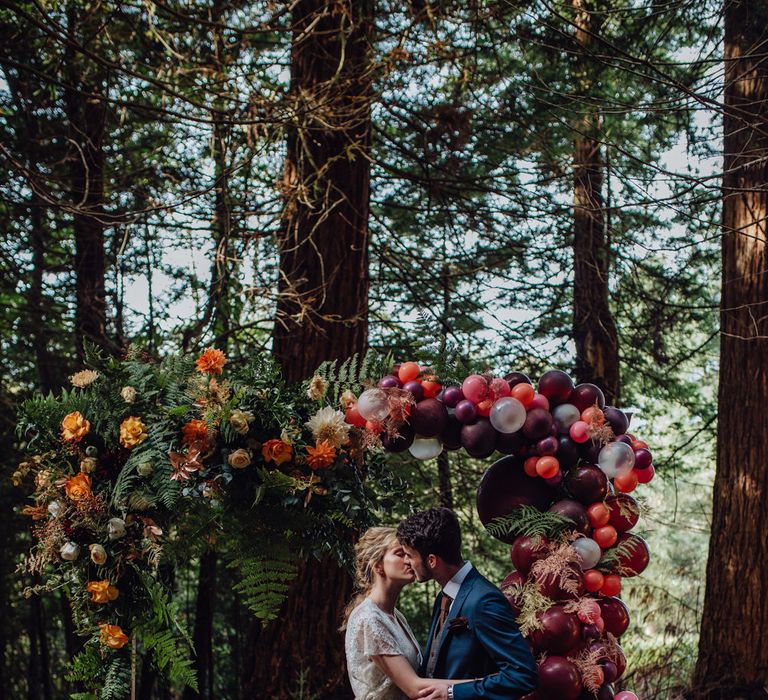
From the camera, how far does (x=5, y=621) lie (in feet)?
31.6

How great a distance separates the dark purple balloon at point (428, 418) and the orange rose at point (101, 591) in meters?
1.62

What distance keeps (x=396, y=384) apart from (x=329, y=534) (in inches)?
31.6

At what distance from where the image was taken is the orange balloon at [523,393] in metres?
3.92

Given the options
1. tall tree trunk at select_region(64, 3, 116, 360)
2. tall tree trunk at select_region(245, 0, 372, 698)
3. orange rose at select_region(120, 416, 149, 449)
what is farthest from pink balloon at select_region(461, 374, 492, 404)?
tall tree trunk at select_region(64, 3, 116, 360)

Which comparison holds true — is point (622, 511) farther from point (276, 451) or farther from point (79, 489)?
point (79, 489)

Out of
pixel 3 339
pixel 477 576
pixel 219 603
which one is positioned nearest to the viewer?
pixel 477 576

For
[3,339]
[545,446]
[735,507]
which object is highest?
[3,339]

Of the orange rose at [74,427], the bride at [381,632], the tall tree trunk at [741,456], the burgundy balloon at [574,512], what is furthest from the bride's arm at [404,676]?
the tall tree trunk at [741,456]

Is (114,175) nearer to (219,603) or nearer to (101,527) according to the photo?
(101,527)

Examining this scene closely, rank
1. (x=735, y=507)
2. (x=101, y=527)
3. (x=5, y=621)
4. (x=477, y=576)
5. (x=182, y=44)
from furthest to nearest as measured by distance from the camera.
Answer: (x=5, y=621)
(x=182, y=44)
(x=735, y=507)
(x=101, y=527)
(x=477, y=576)

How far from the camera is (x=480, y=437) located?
3.87m

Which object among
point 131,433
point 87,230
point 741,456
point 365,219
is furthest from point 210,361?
point 741,456

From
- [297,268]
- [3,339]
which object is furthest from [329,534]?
[3,339]

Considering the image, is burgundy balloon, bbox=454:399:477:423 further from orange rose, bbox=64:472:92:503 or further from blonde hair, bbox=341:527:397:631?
orange rose, bbox=64:472:92:503
